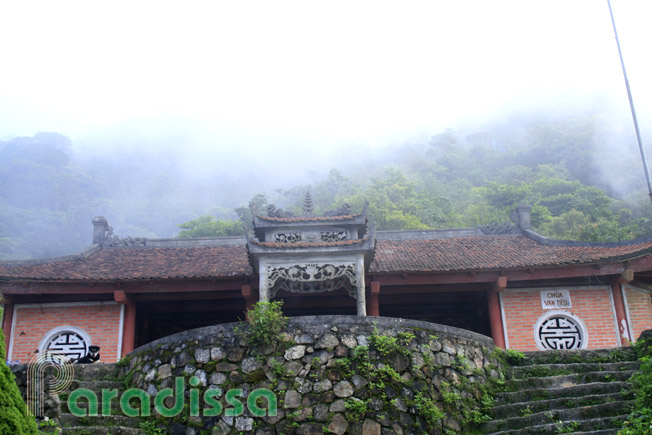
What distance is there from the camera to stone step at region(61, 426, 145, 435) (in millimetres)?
8312

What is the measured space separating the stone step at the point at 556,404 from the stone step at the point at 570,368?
2.84 ft

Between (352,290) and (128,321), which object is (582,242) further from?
(128,321)

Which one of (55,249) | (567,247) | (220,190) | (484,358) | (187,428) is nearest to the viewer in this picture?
(187,428)

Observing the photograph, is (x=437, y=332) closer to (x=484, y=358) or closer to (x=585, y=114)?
(x=484, y=358)

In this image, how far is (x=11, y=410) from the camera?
6.06m

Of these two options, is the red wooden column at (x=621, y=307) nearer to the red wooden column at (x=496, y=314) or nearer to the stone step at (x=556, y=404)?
the red wooden column at (x=496, y=314)

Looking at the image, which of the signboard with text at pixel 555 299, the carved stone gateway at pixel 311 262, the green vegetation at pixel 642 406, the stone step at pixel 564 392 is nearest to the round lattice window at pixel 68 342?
the carved stone gateway at pixel 311 262

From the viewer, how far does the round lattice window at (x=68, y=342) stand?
14.6 metres

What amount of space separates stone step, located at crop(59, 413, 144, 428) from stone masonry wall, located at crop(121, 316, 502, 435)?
1.20 ft

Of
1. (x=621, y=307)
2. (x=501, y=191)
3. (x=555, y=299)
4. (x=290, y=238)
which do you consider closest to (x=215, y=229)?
(x=501, y=191)

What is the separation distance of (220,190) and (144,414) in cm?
6736

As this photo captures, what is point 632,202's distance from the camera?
4184 cm

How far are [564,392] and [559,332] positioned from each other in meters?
5.55

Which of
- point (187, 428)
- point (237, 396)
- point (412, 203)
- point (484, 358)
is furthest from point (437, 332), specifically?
point (412, 203)
